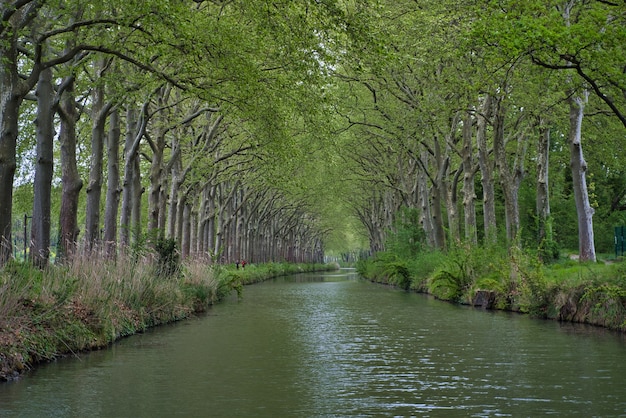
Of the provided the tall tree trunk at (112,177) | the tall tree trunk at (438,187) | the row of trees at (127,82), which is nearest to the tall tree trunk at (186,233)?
the row of trees at (127,82)

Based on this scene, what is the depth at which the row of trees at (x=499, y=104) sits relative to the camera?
1614cm

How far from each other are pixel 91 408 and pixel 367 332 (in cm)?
940

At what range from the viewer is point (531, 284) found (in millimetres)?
19938

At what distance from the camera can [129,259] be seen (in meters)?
18.7

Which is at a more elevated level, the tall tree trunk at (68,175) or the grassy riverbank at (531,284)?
the tall tree trunk at (68,175)

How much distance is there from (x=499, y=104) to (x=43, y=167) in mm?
15932

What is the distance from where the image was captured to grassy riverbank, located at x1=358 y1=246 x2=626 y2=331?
54.2ft

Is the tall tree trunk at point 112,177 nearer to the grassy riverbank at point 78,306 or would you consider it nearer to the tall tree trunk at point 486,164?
the grassy riverbank at point 78,306

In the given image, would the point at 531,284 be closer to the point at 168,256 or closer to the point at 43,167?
the point at 168,256

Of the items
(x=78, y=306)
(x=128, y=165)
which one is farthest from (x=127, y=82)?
(x=78, y=306)

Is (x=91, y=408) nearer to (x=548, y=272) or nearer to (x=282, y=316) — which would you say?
(x=282, y=316)

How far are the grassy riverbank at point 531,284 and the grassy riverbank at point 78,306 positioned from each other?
979cm

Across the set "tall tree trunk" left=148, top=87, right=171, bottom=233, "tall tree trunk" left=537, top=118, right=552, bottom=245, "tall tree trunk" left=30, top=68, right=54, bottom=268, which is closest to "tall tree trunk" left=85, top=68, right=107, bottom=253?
"tall tree trunk" left=30, top=68, right=54, bottom=268

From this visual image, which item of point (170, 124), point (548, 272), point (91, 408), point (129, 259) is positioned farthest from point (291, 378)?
point (170, 124)
